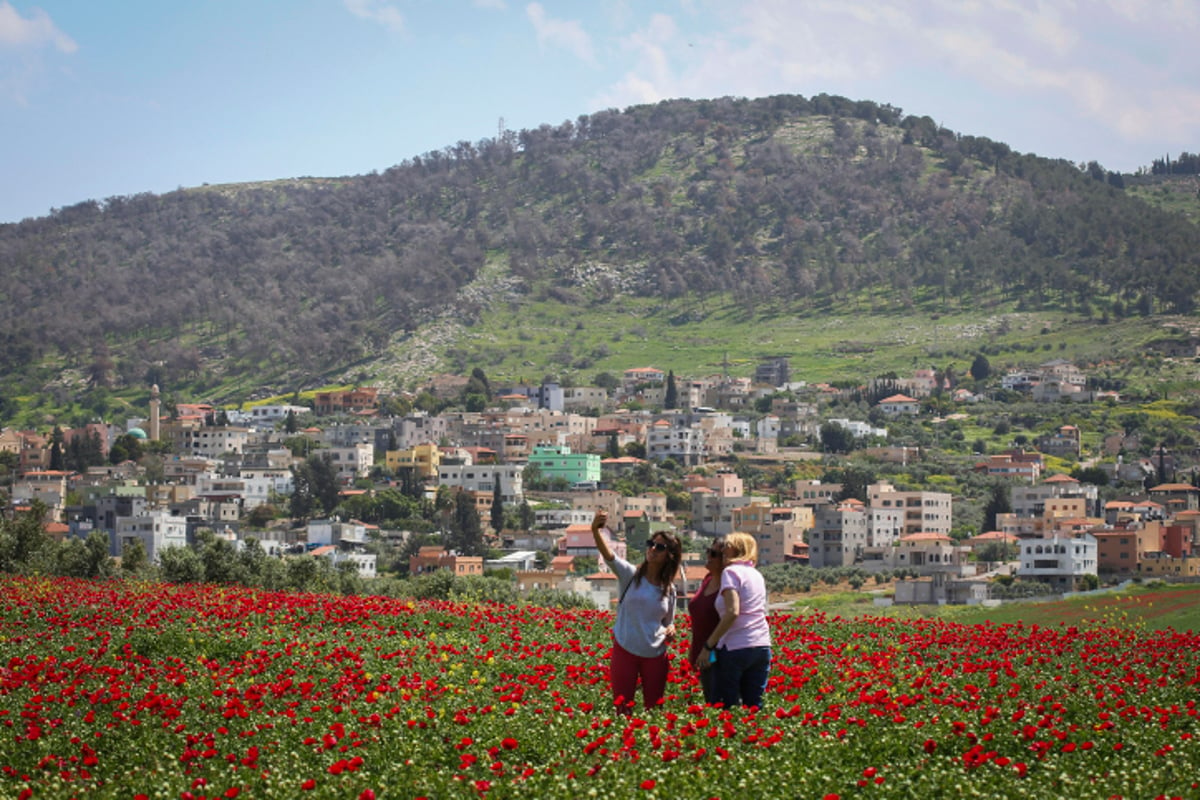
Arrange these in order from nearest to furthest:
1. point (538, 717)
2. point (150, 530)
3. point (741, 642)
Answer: point (538, 717), point (741, 642), point (150, 530)

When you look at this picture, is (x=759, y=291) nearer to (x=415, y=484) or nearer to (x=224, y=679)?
(x=415, y=484)

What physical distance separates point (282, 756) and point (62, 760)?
1.73 m

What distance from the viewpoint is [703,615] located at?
1300 centimetres

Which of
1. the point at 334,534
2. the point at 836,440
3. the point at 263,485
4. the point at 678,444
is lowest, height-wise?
the point at 334,534

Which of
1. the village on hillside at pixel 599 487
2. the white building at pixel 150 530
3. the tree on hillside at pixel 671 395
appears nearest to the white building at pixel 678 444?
the village on hillside at pixel 599 487

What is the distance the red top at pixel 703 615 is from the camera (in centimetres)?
1297

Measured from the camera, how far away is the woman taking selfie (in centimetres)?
1270

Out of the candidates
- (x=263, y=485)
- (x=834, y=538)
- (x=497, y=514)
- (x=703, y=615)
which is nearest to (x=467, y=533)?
(x=497, y=514)

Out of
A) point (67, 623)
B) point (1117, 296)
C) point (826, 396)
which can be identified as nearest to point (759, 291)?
point (1117, 296)

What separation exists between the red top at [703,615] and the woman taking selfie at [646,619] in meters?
0.21

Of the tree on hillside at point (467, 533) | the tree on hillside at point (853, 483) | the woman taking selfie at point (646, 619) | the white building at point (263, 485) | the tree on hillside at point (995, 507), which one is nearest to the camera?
the woman taking selfie at point (646, 619)

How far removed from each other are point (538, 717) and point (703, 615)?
174 centimetres

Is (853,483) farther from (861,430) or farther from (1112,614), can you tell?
(1112,614)

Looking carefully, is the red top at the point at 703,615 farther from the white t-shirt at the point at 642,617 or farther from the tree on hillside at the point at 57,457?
the tree on hillside at the point at 57,457
